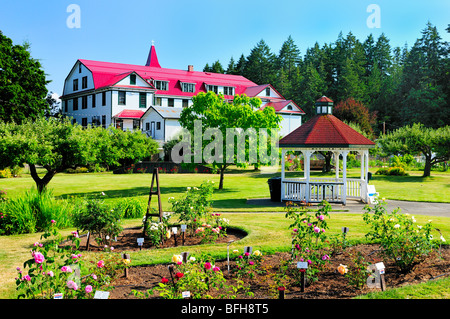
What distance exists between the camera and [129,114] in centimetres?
5094

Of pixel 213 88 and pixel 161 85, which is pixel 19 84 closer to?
pixel 161 85

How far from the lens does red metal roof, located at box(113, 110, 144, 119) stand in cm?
5034

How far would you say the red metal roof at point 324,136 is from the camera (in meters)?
19.5

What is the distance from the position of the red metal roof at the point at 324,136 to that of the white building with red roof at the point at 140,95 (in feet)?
94.7

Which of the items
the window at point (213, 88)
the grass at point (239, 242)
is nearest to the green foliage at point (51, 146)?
the grass at point (239, 242)

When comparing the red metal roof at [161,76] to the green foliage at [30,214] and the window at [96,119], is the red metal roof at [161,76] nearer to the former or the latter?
the window at [96,119]

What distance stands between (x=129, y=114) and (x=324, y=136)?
115 ft

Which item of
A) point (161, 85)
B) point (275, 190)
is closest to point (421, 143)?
point (275, 190)

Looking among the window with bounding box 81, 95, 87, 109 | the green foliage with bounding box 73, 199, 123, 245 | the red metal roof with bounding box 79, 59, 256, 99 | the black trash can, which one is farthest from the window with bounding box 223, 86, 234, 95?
the green foliage with bounding box 73, 199, 123, 245

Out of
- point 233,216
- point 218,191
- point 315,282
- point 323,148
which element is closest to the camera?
point 315,282

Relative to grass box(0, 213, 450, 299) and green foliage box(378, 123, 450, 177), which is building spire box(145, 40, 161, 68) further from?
grass box(0, 213, 450, 299)

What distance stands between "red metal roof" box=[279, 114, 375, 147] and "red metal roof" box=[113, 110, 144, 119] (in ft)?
108

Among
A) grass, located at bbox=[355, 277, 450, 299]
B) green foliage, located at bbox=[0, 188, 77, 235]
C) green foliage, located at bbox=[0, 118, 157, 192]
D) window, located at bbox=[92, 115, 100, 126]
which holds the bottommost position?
grass, located at bbox=[355, 277, 450, 299]

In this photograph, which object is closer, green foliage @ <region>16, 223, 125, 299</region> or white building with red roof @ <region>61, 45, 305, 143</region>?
Answer: green foliage @ <region>16, 223, 125, 299</region>
